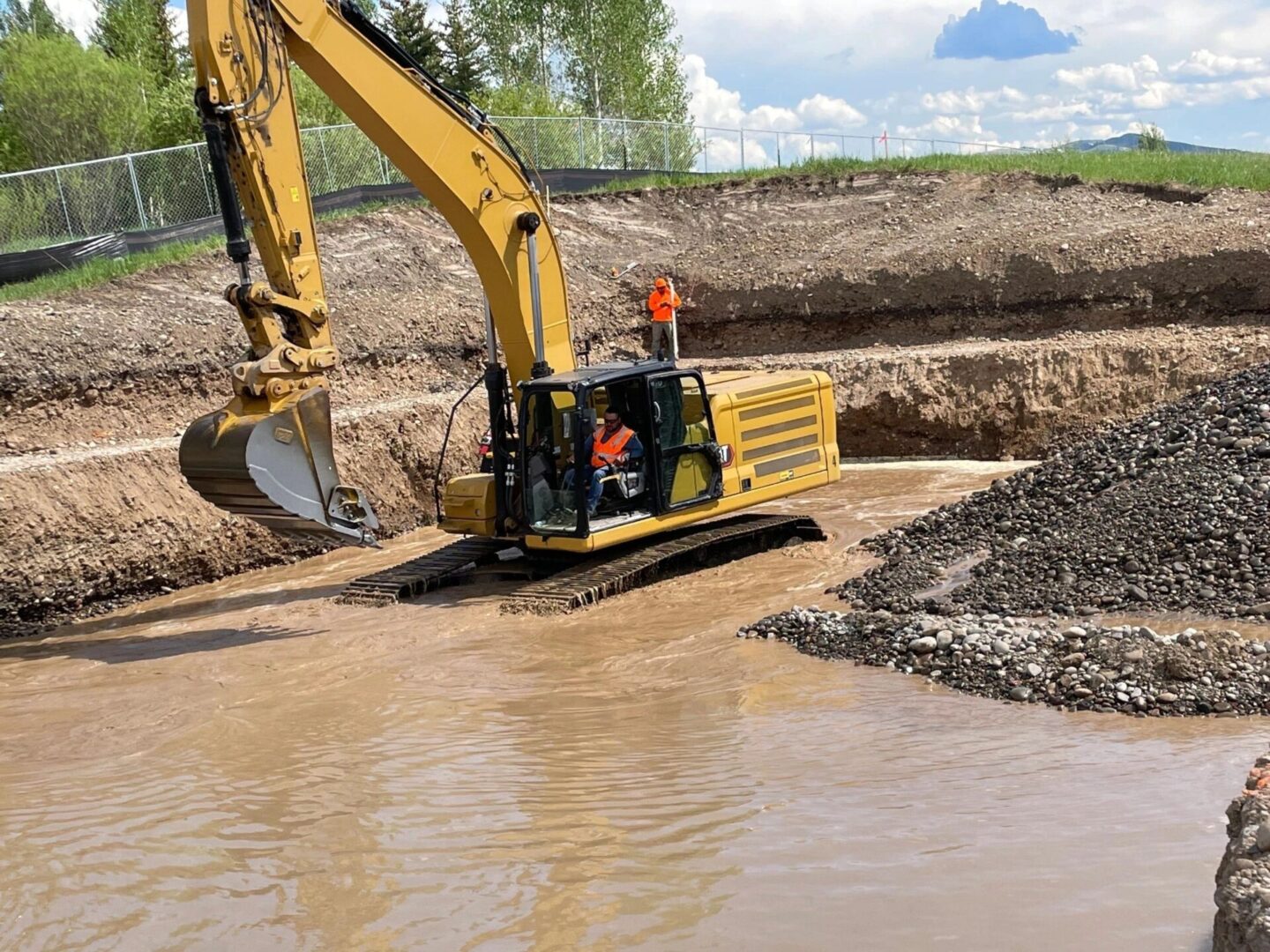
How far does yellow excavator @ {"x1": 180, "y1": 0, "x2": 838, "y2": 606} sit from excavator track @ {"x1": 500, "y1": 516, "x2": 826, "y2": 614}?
0.03 meters

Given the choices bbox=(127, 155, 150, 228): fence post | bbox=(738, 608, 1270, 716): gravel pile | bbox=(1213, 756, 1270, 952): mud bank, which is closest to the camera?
bbox=(1213, 756, 1270, 952): mud bank

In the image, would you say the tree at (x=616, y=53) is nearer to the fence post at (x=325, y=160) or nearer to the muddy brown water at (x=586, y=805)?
the fence post at (x=325, y=160)

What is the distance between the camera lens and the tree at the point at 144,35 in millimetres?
43781

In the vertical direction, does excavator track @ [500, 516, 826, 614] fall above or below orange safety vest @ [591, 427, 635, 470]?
below

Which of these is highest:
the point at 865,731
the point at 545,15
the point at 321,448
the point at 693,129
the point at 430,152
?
the point at 545,15

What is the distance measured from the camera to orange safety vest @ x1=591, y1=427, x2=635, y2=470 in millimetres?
10758

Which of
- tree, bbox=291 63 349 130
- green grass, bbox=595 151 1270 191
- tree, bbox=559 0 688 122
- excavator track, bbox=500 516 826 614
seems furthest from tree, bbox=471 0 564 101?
excavator track, bbox=500 516 826 614

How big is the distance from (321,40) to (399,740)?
550 centimetres

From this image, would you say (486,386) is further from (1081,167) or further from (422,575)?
(1081,167)

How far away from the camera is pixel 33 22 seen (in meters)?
48.2

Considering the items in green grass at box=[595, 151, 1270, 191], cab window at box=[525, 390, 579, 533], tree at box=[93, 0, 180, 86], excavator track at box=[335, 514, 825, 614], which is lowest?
excavator track at box=[335, 514, 825, 614]

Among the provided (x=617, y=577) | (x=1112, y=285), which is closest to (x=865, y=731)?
(x=617, y=577)

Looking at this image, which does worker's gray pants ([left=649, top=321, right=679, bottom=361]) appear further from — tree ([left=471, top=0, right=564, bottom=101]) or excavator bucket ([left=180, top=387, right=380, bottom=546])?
tree ([left=471, top=0, right=564, bottom=101])

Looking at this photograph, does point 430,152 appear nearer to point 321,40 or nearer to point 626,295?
point 321,40
